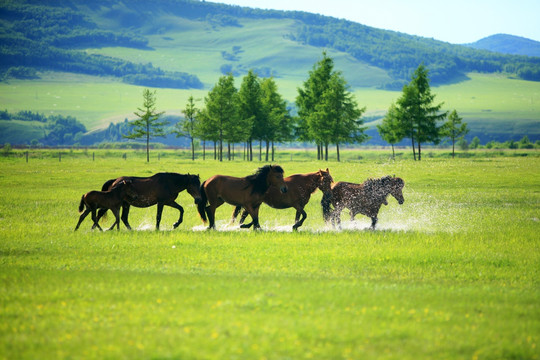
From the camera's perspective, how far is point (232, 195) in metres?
19.9

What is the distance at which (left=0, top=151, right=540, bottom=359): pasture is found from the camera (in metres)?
8.28

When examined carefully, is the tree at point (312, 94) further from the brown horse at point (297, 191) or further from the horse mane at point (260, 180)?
the horse mane at point (260, 180)

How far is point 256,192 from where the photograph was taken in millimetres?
19875

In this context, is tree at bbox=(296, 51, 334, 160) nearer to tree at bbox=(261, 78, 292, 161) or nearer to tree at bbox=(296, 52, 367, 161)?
tree at bbox=(296, 52, 367, 161)

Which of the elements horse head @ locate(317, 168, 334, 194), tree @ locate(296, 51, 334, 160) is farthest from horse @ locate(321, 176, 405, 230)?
tree @ locate(296, 51, 334, 160)

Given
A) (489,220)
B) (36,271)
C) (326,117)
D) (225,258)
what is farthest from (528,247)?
(326,117)

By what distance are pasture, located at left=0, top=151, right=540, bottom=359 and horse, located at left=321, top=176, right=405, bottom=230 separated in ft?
2.10

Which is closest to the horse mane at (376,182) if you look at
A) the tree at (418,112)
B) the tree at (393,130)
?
the tree at (418,112)

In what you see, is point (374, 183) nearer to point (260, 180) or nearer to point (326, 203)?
point (326, 203)

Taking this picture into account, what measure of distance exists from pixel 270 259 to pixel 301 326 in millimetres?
5676

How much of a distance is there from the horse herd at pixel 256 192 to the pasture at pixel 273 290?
0.81 m

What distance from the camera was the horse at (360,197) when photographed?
2025 cm

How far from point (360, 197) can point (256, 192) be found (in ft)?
12.1

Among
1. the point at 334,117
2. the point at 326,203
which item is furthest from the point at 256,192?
the point at 334,117
